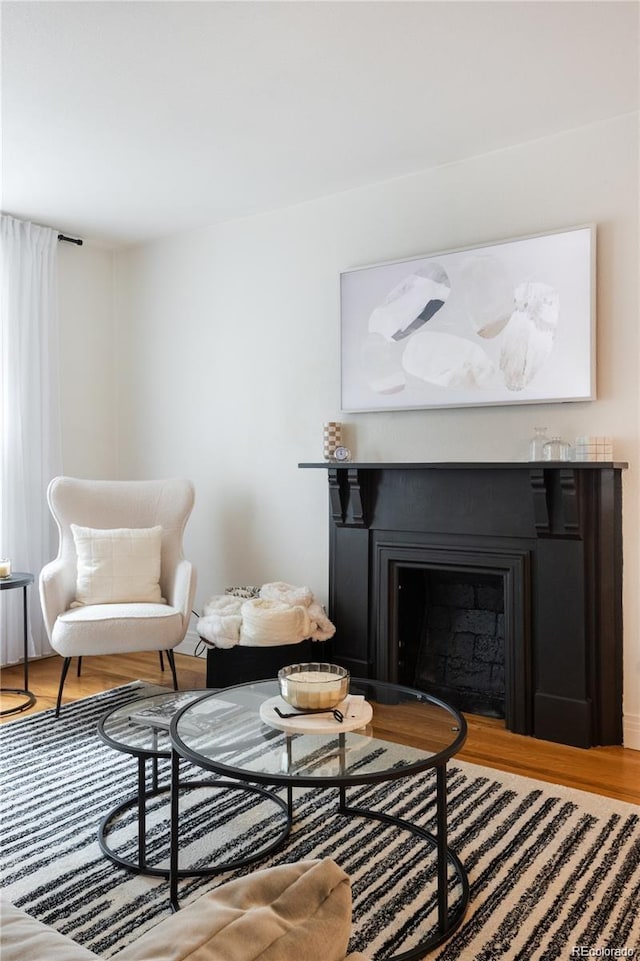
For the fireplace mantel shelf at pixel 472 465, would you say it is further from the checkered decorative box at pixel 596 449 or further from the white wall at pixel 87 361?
the white wall at pixel 87 361

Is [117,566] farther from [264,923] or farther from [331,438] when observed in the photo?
[264,923]

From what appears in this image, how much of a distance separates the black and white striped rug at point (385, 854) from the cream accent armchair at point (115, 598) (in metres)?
0.61

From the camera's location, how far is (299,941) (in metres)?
0.63

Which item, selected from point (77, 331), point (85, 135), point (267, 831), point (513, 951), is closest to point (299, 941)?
point (513, 951)

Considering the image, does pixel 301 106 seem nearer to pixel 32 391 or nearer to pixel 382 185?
pixel 382 185

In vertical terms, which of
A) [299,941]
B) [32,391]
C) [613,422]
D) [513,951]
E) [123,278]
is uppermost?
[123,278]

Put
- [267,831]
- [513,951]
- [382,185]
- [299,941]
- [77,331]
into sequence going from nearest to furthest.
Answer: [299,941], [513,951], [267,831], [382,185], [77,331]

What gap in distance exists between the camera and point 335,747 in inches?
68.2

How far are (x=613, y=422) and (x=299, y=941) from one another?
8.85 feet

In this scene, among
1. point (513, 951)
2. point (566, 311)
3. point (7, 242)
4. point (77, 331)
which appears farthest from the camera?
point (77, 331)

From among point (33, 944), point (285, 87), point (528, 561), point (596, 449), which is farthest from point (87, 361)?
point (33, 944)

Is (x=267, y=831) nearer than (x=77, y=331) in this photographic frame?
Yes

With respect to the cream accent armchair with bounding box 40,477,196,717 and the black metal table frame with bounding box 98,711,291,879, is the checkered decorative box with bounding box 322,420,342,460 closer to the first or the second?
the cream accent armchair with bounding box 40,477,196,717

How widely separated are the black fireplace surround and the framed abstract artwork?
36 centimetres
